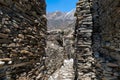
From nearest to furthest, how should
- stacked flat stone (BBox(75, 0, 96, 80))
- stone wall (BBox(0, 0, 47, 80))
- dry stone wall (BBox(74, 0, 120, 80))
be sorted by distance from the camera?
stone wall (BBox(0, 0, 47, 80))
dry stone wall (BBox(74, 0, 120, 80))
stacked flat stone (BBox(75, 0, 96, 80))

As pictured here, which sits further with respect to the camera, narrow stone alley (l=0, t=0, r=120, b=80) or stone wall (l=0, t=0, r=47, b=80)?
narrow stone alley (l=0, t=0, r=120, b=80)

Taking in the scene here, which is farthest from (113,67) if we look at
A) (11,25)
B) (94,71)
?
(11,25)

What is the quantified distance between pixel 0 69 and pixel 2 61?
0.51ft

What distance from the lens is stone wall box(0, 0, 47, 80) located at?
126 inches

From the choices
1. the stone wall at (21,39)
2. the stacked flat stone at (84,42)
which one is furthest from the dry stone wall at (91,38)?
the stone wall at (21,39)

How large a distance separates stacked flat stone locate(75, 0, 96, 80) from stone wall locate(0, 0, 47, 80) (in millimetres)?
1684

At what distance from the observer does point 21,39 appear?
3902mm

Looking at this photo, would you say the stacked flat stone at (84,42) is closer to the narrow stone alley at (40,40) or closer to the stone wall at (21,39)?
the narrow stone alley at (40,40)

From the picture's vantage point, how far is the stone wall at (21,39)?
320cm

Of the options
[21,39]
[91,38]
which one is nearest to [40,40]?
[21,39]

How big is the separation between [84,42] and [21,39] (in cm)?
324

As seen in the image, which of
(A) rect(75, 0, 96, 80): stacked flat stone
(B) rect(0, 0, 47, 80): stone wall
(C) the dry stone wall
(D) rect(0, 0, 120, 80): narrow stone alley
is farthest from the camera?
(A) rect(75, 0, 96, 80): stacked flat stone

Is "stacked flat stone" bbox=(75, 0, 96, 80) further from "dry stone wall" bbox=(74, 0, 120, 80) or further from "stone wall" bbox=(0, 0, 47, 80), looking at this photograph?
"stone wall" bbox=(0, 0, 47, 80)

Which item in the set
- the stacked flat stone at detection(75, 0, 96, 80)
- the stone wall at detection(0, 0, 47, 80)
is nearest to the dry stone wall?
the stacked flat stone at detection(75, 0, 96, 80)
